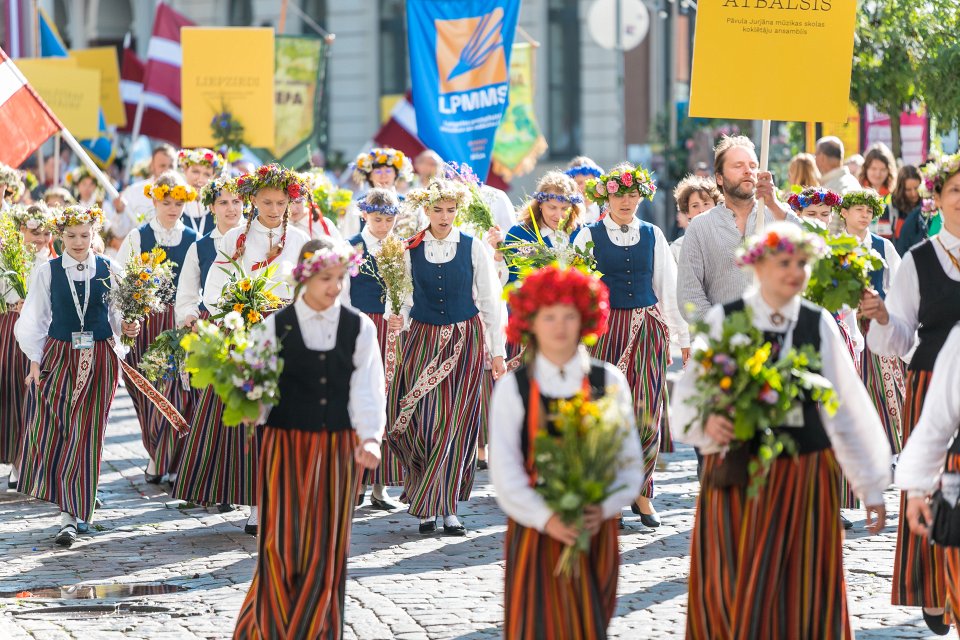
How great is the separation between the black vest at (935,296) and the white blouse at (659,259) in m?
2.86

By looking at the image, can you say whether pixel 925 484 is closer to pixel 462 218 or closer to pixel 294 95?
pixel 462 218

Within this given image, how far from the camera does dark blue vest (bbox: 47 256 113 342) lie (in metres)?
9.28

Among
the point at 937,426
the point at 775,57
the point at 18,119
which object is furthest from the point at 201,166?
the point at 937,426

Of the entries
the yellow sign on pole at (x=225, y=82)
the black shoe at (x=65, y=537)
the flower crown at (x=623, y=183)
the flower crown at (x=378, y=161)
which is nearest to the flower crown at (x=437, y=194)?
the flower crown at (x=623, y=183)

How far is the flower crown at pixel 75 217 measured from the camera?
9.25 metres

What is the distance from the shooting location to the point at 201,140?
15.9m

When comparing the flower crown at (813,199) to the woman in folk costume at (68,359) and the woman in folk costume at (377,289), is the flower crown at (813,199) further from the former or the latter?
the woman in folk costume at (68,359)

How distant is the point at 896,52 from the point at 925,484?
28.0 ft

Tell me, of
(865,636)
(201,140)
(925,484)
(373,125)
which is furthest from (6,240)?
(373,125)

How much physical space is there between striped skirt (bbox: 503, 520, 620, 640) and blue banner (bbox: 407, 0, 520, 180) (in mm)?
8200

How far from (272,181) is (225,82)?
710cm

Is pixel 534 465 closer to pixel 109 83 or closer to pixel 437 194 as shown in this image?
pixel 437 194

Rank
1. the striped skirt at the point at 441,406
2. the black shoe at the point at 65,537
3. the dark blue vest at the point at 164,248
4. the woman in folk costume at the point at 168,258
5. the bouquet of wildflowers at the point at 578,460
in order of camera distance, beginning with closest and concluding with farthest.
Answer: the bouquet of wildflowers at the point at 578,460 < the black shoe at the point at 65,537 < the striped skirt at the point at 441,406 < the woman in folk costume at the point at 168,258 < the dark blue vest at the point at 164,248

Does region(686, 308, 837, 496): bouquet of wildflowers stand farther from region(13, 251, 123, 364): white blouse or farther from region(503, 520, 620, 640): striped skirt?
region(13, 251, 123, 364): white blouse
